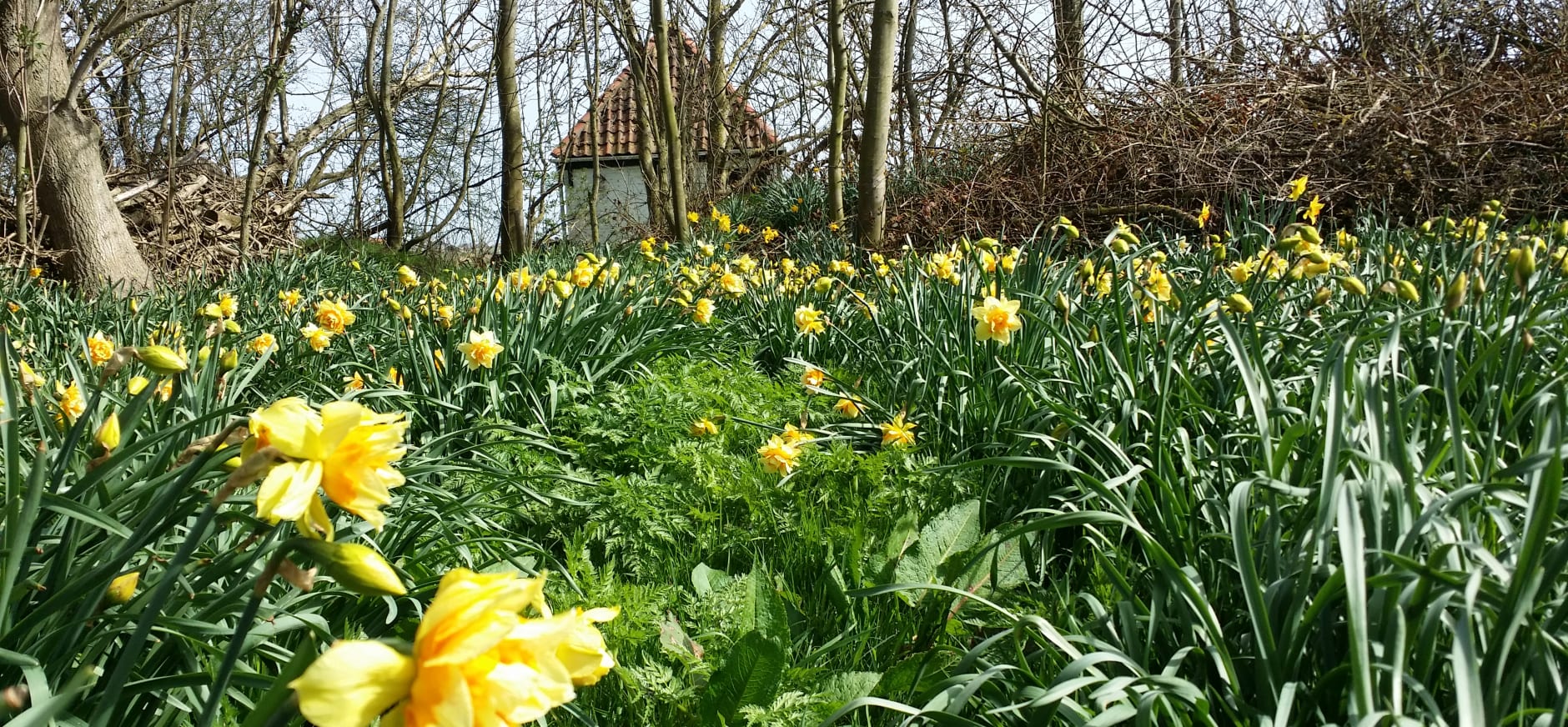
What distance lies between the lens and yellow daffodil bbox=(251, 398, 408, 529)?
0.74 m

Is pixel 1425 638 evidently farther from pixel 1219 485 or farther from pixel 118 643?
pixel 118 643

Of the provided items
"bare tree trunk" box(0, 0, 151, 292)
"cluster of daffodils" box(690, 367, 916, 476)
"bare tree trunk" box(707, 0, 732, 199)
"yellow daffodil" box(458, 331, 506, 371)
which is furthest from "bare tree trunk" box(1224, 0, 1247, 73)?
"bare tree trunk" box(0, 0, 151, 292)

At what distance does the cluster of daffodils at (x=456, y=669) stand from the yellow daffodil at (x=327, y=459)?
0.60 feet

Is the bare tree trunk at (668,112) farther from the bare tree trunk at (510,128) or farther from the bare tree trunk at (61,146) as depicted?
the bare tree trunk at (61,146)

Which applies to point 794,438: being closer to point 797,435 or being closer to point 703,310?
point 797,435

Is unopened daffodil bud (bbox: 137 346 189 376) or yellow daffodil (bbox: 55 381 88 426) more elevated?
unopened daffodil bud (bbox: 137 346 189 376)

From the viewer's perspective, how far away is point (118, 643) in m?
1.33

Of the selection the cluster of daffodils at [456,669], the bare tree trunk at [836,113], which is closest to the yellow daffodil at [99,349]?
the cluster of daffodils at [456,669]

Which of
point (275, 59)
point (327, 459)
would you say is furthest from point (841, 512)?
point (275, 59)

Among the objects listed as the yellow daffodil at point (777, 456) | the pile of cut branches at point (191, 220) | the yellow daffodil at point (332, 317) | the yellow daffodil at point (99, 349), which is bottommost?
the yellow daffodil at point (777, 456)

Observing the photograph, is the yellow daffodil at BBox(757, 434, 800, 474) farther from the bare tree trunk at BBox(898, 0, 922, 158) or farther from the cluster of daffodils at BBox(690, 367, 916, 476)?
the bare tree trunk at BBox(898, 0, 922, 158)

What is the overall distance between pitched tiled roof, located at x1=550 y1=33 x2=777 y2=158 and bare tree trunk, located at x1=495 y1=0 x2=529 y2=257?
2.46 feet

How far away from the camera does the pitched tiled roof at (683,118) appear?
30.9ft

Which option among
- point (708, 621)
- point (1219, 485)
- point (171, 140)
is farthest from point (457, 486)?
point (171, 140)
